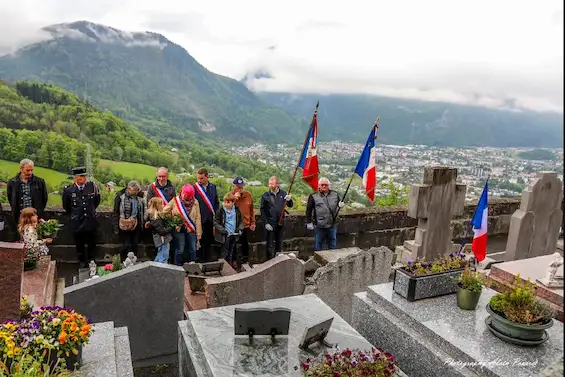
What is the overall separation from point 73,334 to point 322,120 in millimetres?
28920

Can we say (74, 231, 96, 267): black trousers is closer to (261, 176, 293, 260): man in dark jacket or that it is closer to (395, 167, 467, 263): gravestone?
(261, 176, 293, 260): man in dark jacket

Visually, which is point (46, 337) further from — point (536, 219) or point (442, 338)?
point (536, 219)

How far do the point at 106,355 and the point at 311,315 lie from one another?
2206 mm

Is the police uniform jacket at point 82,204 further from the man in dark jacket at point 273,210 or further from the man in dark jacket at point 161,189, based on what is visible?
the man in dark jacket at point 273,210

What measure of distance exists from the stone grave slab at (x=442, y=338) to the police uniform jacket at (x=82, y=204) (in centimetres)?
495

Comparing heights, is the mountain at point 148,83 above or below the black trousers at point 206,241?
above

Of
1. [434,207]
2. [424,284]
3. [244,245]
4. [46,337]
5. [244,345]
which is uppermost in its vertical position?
[434,207]

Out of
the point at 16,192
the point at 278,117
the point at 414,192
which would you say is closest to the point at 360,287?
the point at 414,192

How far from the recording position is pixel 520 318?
4.45 metres

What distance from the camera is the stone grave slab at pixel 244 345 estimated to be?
162 inches

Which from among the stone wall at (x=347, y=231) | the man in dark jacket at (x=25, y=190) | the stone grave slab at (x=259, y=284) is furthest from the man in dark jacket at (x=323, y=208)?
the man in dark jacket at (x=25, y=190)

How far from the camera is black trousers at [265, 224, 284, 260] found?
8836mm

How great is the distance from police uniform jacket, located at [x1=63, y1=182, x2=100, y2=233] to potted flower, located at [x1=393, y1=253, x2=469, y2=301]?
5395 millimetres

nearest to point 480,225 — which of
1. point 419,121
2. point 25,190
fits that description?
point 25,190
